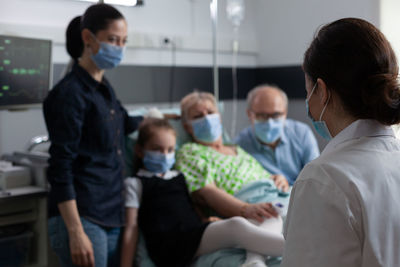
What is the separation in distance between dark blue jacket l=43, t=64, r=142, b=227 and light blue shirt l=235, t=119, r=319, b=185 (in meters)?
1.00

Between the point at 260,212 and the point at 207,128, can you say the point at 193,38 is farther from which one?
the point at 260,212

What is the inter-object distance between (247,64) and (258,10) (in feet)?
1.55

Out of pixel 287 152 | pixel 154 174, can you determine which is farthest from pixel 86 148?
pixel 287 152

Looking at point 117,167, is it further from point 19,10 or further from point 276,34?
point 276,34

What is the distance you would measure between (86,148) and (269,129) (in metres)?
1.14

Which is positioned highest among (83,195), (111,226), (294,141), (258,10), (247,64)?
(258,10)

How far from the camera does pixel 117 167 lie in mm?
1944

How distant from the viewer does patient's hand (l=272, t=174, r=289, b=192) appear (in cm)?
236

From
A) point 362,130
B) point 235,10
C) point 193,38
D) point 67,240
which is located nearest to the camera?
point 362,130

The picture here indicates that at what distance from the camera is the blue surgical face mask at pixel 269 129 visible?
2.57 m

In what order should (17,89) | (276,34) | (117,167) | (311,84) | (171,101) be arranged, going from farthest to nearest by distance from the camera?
(276,34) < (171,101) < (17,89) < (117,167) < (311,84)

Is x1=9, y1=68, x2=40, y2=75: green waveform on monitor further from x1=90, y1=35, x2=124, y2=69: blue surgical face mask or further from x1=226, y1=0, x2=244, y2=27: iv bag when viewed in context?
x1=226, y1=0, x2=244, y2=27: iv bag

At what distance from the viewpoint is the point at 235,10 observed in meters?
3.60

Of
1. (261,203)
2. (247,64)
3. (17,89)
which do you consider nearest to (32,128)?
(17,89)
